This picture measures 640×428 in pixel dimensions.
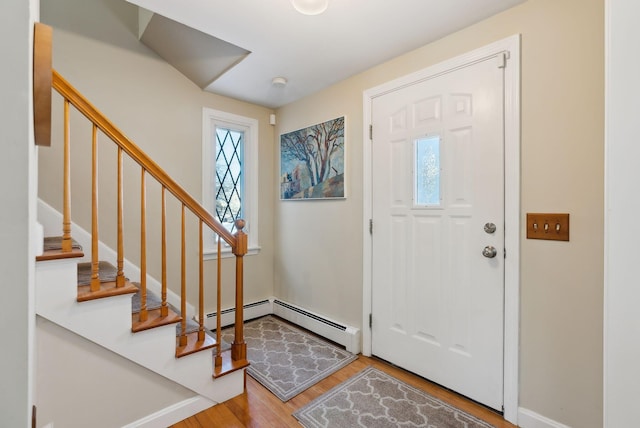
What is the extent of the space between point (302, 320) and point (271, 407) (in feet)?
3.54

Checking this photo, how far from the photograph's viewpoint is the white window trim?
2.70m

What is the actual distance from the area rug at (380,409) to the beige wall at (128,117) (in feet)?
4.75

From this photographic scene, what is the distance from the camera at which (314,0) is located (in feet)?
4.65

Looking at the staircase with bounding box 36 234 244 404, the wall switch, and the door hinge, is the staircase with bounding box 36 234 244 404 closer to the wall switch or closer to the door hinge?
the wall switch

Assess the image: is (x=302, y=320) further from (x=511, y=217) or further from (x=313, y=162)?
(x=511, y=217)

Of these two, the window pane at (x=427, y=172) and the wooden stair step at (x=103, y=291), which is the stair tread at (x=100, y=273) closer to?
the wooden stair step at (x=103, y=291)

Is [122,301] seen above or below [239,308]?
above

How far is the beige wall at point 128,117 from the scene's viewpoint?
6.74ft

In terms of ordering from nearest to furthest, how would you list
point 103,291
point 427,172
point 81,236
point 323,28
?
point 103,291
point 323,28
point 427,172
point 81,236

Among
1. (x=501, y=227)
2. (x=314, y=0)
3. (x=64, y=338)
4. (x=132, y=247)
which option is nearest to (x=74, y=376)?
(x=64, y=338)

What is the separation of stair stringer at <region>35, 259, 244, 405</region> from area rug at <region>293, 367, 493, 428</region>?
1.88ft

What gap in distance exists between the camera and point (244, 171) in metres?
3.04

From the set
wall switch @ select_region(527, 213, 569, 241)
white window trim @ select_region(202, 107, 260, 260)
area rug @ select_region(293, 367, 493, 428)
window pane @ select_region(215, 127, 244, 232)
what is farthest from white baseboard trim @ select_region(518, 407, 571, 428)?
window pane @ select_region(215, 127, 244, 232)

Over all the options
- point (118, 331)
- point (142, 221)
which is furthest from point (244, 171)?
point (118, 331)
